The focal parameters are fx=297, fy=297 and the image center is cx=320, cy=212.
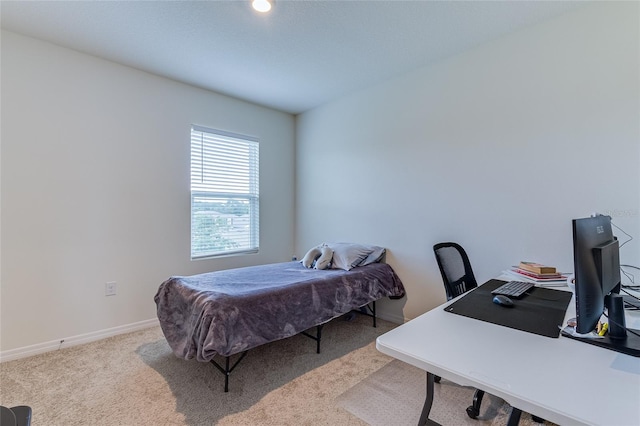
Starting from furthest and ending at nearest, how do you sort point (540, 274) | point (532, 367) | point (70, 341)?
1. point (70, 341)
2. point (540, 274)
3. point (532, 367)

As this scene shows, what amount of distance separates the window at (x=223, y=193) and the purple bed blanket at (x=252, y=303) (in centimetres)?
89

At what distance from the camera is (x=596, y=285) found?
980 mm

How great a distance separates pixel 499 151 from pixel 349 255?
1.59 metres

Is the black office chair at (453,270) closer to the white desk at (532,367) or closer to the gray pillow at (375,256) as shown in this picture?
the white desk at (532,367)

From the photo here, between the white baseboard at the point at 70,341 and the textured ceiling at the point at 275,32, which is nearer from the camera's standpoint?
the textured ceiling at the point at 275,32

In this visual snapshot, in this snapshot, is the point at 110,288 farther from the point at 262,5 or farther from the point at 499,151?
the point at 499,151

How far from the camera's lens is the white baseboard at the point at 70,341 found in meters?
2.36

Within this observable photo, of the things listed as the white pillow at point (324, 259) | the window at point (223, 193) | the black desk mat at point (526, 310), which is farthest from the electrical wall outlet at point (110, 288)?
the black desk mat at point (526, 310)

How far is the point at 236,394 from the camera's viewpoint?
1925 mm

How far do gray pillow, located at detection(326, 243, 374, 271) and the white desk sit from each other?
170 centimetres

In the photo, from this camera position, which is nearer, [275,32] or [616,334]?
[616,334]

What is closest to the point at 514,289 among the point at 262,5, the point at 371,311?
the point at 371,311

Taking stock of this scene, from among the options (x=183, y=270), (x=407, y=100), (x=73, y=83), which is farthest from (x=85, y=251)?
Answer: (x=407, y=100)

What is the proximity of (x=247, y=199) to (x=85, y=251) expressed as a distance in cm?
172
